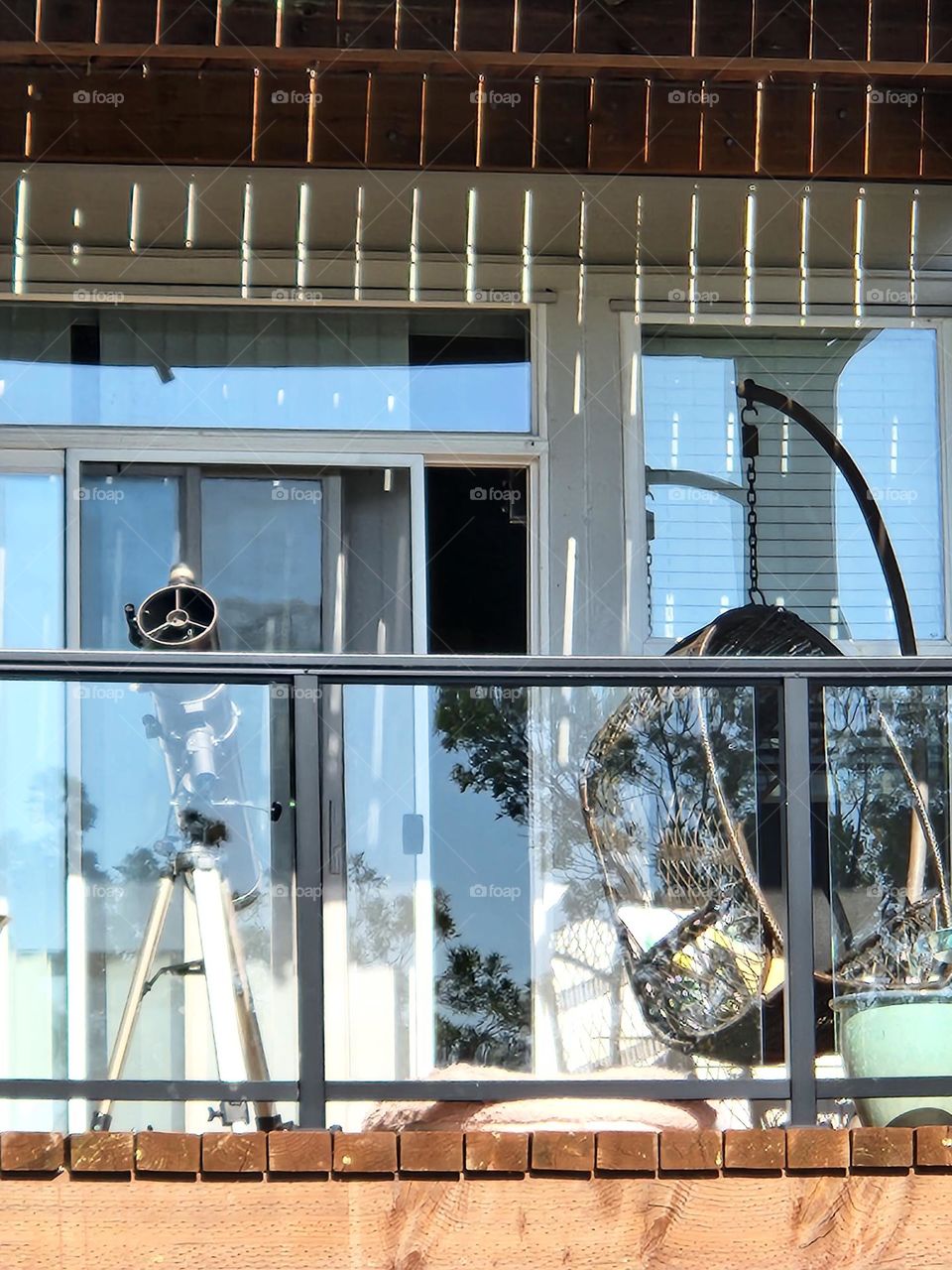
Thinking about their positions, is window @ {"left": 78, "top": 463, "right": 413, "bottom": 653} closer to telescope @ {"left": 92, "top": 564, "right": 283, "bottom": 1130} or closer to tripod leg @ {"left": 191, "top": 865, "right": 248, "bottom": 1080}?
telescope @ {"left": 92, "top": 564, "right": 283, "bottom": 1130}

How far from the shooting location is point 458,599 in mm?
5934

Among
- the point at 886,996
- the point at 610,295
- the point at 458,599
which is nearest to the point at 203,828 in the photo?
the point at 886,996

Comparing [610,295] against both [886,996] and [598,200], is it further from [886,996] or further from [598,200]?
[886,996]

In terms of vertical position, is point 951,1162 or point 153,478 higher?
point 153,478

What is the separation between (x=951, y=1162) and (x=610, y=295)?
359cm

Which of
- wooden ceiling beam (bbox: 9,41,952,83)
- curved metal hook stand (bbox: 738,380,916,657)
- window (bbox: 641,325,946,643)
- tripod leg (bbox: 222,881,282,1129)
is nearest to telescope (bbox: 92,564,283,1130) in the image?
tripod leg (bbox: 222,881,282,1129)

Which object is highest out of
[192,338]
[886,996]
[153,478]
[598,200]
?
[598,200]

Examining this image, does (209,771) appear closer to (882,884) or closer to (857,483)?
(882,884)

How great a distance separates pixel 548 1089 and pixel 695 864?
630 mm

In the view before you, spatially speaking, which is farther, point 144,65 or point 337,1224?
point 144,65

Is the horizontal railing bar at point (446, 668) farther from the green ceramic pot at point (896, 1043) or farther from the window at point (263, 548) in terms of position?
the window at point (263, 548)

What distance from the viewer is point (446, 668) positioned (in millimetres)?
3465

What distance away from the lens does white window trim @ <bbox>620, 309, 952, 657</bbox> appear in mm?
5906

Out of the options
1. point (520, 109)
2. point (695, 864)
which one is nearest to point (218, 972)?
point (695, 864)
